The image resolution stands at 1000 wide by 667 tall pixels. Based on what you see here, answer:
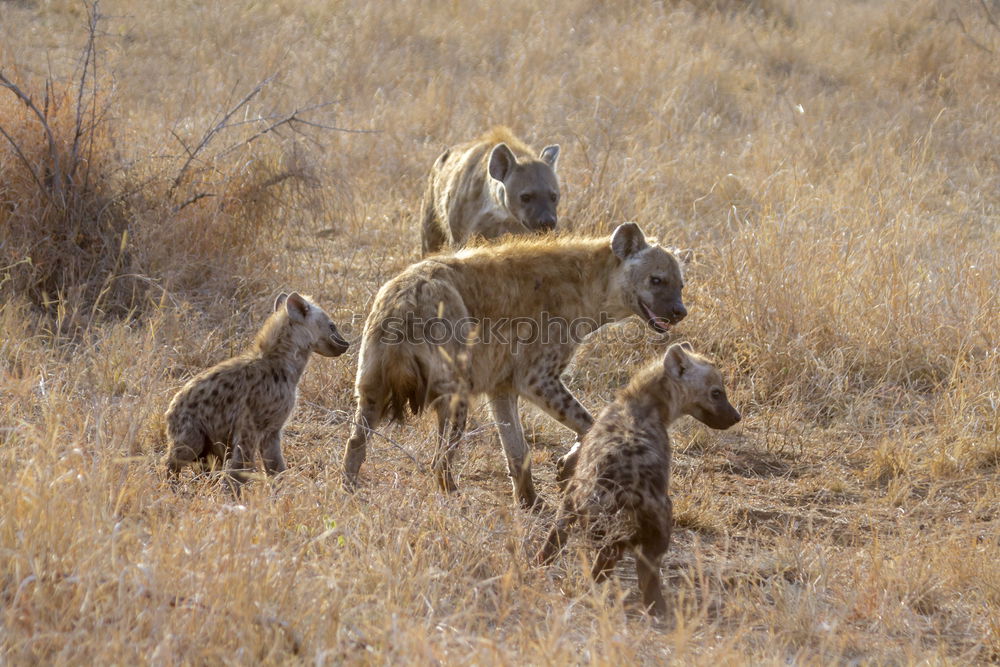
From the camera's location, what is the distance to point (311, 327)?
4.74m

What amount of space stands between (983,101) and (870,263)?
564 centimetres

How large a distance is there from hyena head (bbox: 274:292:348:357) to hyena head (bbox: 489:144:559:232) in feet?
7.45

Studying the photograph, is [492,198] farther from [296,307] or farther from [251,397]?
[251,397]

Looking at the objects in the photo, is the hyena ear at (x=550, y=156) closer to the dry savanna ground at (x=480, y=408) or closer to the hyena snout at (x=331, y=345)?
the dry savanna ground at (x=480, y=408)

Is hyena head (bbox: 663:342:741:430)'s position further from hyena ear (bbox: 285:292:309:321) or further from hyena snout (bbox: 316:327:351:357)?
hyena ear (bbox: 285:292:309:321)

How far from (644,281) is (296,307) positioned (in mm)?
1461

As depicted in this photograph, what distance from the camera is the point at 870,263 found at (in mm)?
6312

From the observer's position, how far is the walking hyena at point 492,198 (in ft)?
22.6

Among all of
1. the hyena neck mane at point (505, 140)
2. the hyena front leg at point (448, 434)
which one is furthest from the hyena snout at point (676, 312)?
the hyena neck mane at point (505, 140)

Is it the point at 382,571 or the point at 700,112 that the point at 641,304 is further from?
the point at 700,112

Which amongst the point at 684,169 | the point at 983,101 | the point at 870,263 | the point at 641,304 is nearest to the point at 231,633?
the point at 641,304

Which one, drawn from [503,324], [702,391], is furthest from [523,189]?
[702,391]

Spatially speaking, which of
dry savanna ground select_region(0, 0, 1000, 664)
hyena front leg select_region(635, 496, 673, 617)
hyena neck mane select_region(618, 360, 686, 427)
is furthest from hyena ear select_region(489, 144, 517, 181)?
hyena front leg select_region(635, 496, 673, 617)

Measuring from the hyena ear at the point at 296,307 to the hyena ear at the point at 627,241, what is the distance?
1321mm
